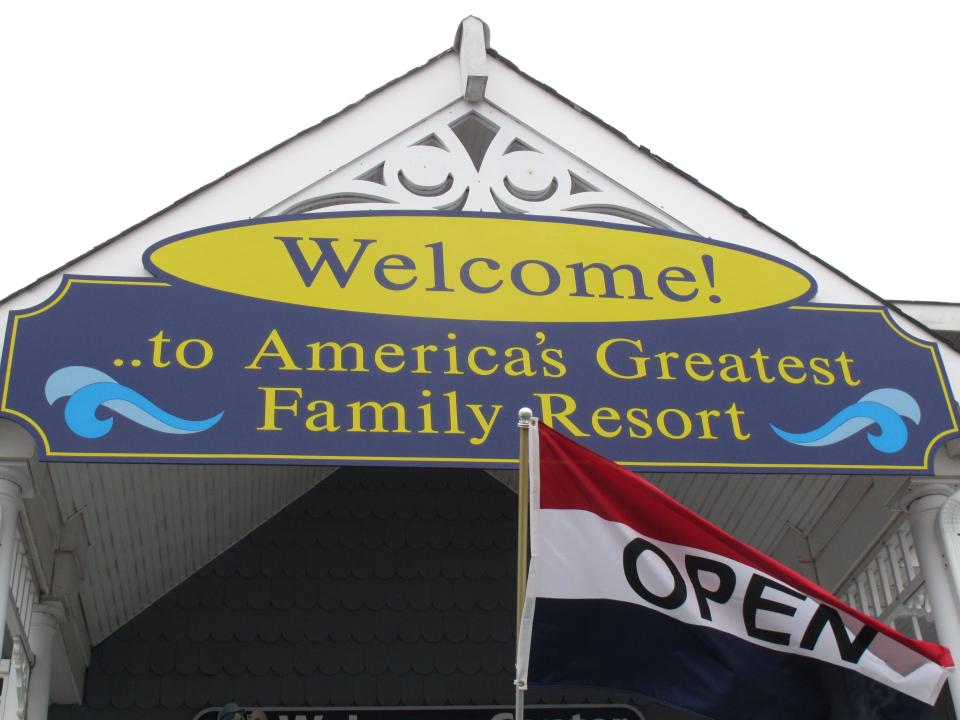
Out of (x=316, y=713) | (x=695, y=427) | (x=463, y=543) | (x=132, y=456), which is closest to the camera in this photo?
(x=132, y=456)

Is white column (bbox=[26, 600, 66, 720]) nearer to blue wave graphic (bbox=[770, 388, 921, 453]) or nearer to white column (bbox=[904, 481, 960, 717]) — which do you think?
blue wave graphic (bbox=[770, 388, 921, 453])

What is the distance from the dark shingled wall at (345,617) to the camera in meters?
8.19

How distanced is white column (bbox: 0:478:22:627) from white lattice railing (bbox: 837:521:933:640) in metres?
4.47

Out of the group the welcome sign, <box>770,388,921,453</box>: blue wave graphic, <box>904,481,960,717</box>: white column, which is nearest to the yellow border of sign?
the welcome sign

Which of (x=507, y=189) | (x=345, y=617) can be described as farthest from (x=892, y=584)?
(x=345, y=617)

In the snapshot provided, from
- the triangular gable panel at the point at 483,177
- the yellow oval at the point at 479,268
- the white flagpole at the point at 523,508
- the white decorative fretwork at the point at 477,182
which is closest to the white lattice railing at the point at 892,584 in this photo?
the triangular gable panel at the point at 483,177

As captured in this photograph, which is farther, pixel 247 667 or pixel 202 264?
pixel 247 667

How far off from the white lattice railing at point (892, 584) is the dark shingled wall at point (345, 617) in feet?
5.52

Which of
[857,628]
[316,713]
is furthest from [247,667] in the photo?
[857,628]

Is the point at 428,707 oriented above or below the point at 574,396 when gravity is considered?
below

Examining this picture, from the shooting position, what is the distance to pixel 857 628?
5512 millimetres

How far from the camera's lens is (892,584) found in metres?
7.08

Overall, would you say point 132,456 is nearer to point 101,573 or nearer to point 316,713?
point 101,573

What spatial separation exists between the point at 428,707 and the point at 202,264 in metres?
3.25
